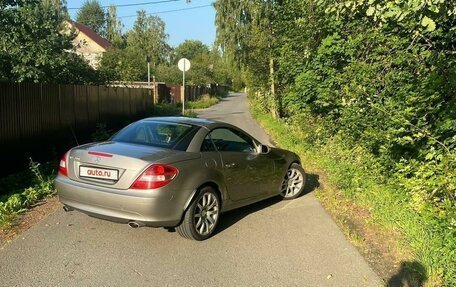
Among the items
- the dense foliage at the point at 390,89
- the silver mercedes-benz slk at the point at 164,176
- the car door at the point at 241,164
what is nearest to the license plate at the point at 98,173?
the silver mercedes-benz slk at the point at 164,176

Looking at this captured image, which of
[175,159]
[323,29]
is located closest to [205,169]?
Answer: [175,159]

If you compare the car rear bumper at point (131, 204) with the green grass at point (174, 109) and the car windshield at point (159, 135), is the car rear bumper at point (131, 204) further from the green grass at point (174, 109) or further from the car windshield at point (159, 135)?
the green grass at point (174, 109)

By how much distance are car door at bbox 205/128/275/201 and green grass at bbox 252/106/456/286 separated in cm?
160

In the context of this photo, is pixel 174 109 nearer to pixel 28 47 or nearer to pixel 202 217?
pixel 28 47

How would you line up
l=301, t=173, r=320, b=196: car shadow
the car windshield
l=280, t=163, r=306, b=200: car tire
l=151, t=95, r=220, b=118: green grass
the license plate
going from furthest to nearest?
l=151, t=95, r=220, b=118: green grass → l=301, t=173, r=320, b=196: car shadow → l=280, t=163, r=306, b=200: car tire → the car windshield → the license plate

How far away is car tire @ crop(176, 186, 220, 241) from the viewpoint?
→ 17.8 feet

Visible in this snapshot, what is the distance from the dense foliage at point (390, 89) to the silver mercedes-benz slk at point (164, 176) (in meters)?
2.03

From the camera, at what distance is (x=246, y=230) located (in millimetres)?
6094

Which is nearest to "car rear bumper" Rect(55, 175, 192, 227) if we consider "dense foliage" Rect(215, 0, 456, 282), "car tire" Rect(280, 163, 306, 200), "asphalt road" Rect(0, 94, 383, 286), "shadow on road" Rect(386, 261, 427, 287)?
"asphalt road" Rect(0, 94, 383, 286)

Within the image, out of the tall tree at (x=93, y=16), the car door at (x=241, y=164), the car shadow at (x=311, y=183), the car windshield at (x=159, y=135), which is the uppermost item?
the tall tree at (x=93, y=16)

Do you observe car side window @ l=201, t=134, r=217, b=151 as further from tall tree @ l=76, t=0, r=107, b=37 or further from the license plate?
tall tree @ l=76, t=0, r=107, b=37

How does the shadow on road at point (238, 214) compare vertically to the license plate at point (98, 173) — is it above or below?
below

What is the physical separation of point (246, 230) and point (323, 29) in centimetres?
613

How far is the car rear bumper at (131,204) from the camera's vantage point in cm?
509
